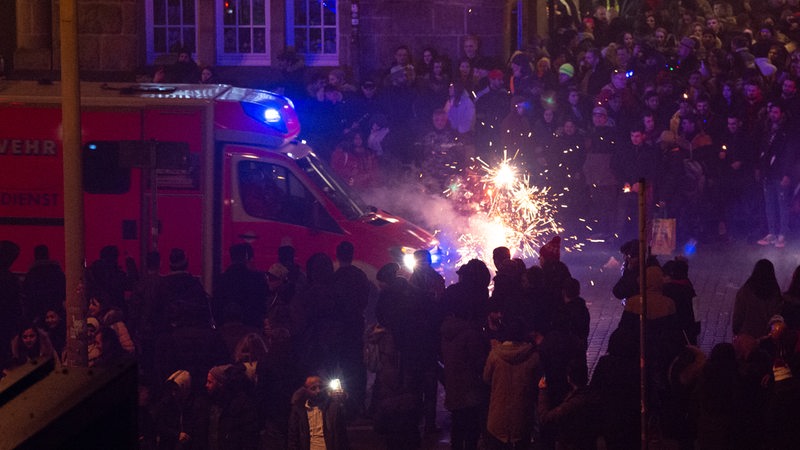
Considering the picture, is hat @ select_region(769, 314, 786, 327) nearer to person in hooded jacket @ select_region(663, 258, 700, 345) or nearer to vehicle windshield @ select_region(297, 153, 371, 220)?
person in hooded jacket @ select_region(663, 258, 700, 345)

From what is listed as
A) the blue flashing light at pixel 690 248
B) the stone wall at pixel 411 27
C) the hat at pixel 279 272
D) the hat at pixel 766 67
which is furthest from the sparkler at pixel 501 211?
the hat at pixel 766 67

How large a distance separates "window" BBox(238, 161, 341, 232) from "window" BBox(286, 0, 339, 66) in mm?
9197

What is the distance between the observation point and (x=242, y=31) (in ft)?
80.4

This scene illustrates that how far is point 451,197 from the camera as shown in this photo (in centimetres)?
1955

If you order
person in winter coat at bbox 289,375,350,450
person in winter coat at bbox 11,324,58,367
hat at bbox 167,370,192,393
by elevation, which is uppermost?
person in winter coat at bbox 11,324,58,367

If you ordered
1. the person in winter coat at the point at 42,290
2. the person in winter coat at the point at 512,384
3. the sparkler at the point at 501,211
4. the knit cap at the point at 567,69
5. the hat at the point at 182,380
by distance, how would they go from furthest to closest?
the knit cap at the point at 567,69 → the sparkler at the point at 501,211 → the person in winter coat at the point at 42,290 → the person in winter coat at the point at 512,384 → the hat at the point at 182,380

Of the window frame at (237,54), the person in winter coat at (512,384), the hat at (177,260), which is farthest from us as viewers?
the window frame at (237,54)

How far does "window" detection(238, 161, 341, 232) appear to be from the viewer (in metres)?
15.2

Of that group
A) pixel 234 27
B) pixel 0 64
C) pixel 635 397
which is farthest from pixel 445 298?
pixel 234 27

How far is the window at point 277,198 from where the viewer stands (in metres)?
15.2

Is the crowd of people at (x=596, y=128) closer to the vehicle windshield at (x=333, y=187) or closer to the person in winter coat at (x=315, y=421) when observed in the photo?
the vehicle windshield at (x=333, y=187)

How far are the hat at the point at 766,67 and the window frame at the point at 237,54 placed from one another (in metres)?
8.45

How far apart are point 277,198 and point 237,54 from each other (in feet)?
31.5

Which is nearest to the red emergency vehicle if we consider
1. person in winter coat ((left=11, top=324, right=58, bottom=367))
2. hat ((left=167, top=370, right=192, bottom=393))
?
person in winter coat ((left=11, top=324, right=58, bottom=367))
